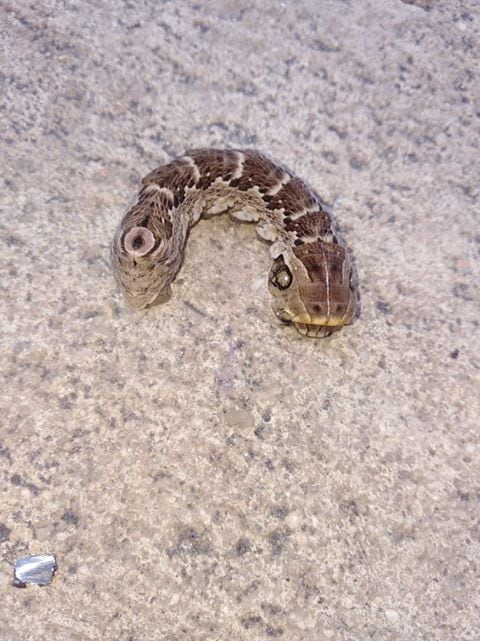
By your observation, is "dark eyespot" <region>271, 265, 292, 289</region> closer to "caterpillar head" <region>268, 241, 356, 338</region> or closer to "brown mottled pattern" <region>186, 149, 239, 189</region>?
"caterpillar head" <region>268, 241, 356, 338</region>

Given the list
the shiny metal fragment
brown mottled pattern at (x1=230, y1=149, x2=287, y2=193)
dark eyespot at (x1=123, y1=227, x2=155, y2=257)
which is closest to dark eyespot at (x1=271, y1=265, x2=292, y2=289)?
brown mottled pattern at (x1=230, y1=149, x2=287, y2=193)

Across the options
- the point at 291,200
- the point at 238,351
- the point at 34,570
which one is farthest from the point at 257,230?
the point at 34,570

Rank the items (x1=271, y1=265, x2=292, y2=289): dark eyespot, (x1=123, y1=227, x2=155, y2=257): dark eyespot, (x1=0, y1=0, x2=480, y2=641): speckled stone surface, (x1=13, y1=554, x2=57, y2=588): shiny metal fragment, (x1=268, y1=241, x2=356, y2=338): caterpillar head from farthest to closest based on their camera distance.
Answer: (x1=271, y1=265, x2=292, y2=289): dark eyespot < (x1=268, y1=241, x2=356, y2=338): caterpillar head < (x1=123, y1=227, x2=155, y2=257): dark eyespot < (x1=0, y1=0, x2=480, y2=641): speckled stone surface < (x1=13, y1=554, x2=57, y2=588): shiny metal fragment

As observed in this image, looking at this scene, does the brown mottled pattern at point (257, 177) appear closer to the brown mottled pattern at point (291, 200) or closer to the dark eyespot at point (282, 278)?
the brown mottled pattern at point (291, 200)

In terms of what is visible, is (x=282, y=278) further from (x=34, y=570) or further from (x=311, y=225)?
(x=34, y=570)

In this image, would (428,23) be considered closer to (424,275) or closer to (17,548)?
(424,275)

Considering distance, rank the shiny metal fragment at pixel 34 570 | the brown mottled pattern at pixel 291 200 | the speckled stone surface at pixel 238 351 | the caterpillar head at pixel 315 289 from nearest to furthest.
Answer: the shiny metal fragment at pixel 34 570 < the speckled stone surface at pixel 238 351 < the caterpillar head at pixel 315 289 < the brown mottled pattern at pixel 291 200

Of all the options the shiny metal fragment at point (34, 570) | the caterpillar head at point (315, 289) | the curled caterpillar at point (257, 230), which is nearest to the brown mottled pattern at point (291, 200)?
the curled caterpillar at point (257, 230)
